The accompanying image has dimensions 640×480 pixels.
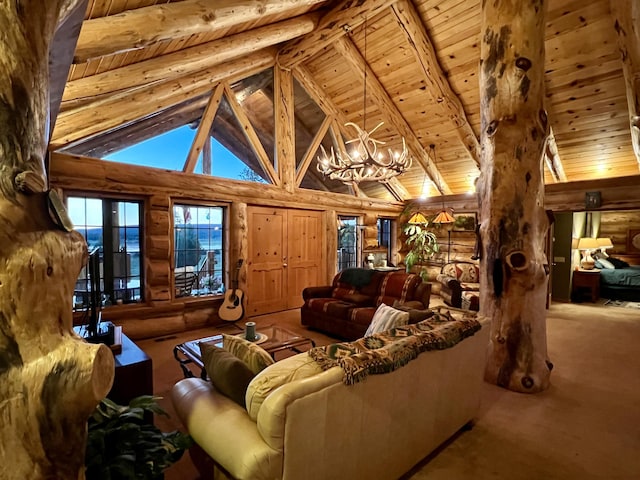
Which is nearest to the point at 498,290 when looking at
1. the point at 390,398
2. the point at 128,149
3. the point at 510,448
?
the point at 510,448

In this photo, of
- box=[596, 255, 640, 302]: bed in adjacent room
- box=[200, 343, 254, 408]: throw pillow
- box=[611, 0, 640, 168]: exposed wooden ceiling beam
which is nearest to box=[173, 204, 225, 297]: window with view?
box=[200, 343, 254, 408]: throw pillow

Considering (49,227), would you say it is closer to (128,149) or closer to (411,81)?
(128,149)

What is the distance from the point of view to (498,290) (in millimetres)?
2971

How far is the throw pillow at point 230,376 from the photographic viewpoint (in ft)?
5.26

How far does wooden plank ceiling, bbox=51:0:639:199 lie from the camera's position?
2870 millimetres

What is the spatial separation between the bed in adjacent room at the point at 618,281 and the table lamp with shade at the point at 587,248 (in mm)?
162

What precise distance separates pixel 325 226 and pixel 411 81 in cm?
301

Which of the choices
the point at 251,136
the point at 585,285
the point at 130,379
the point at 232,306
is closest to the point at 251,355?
the point at 130,379

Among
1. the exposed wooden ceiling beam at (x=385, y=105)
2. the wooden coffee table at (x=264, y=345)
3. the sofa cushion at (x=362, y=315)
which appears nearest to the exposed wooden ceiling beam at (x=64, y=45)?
the wooden coffee table at (x=264, y=345)

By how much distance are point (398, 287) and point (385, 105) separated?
11.0 ft

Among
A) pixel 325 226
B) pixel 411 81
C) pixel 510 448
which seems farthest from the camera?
pixel 325 226

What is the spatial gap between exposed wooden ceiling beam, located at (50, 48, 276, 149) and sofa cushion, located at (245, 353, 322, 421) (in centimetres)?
357

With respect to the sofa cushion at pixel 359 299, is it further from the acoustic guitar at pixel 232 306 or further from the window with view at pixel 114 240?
the window with view at pixel 114 240

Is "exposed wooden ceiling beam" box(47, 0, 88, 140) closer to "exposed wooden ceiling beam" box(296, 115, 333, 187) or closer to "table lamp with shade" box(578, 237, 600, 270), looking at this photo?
"exposed wooden ceiling beam" box(296, 115, 333, 187)
